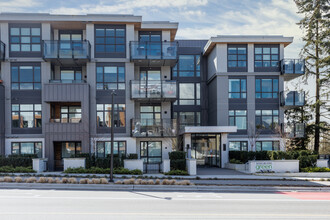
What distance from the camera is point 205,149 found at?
3091 cm

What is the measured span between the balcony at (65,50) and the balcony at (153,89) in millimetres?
4717

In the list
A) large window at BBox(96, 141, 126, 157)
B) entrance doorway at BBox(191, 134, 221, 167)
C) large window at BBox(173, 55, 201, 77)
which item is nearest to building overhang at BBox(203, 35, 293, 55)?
large window at BBox(173, 55, 201, 77)

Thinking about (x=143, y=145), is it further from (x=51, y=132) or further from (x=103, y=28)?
(x=103, y=28)

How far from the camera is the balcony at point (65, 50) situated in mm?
26875

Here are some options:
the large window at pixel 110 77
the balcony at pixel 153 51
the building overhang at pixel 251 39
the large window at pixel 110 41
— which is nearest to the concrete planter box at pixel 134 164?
the large window at pixel 110 77

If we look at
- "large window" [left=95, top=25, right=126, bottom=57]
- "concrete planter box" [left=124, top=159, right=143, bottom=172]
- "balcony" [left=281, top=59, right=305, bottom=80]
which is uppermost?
"large window" [left=95, top=25, right=126, bottom=57]

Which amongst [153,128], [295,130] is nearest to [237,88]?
[295,130]

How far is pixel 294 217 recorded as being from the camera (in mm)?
11312

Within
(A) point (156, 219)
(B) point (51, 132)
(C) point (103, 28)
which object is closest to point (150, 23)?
(C) point (103, 28)

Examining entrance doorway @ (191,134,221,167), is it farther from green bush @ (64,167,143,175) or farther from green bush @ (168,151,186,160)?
green bush @ (64,167,143,175)

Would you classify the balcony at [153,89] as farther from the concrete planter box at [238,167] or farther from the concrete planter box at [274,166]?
the concrete planter box at [274,166]

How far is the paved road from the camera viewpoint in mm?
11352

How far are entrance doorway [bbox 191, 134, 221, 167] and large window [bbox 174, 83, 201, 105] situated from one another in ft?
17.7

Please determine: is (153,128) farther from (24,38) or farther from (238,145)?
(24,38)
